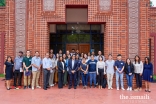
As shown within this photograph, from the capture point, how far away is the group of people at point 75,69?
9445 millimetres

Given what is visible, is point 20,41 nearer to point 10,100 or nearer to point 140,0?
point 10,100

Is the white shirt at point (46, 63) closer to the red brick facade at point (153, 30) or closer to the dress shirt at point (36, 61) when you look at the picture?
the dress shirt at point (36, 61)

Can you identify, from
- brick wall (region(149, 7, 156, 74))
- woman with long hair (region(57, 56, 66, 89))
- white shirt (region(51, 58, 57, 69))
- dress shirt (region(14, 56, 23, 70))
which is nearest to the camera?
dress shirt (region(14, 56, 23, 70))

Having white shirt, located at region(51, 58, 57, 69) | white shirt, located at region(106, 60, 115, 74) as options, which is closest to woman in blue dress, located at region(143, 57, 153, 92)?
white shirt, located at region(106, 60, 115, 74)

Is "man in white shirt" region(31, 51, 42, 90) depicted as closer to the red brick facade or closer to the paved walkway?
the paved walkway

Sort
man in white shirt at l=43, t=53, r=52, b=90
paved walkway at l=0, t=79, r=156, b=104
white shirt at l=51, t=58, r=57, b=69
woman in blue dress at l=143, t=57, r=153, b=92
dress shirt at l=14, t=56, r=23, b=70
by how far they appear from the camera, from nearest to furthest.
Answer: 1. paved walkway at l=0, t=79, r=156, b=104
2. woman in blue dress at l=143, t=57, r=153, b=92
3. man in white shirt at l=43, t=53, r=52, b=90
4. dress shirt at l=14, t=56, r=23, b=70
5. white shirt at l=51, t=58, r=57, b=69

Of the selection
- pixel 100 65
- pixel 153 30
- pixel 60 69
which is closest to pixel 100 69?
pixel 100 65

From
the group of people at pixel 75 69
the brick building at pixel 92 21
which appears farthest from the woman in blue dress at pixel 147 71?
the brick building at pixel 92 21

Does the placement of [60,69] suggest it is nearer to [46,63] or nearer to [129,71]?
[46,63]

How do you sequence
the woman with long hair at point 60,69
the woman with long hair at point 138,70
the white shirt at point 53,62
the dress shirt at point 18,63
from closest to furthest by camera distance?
1. the woman with long hair at point 138,70
2. the dress shirt at point 18,63
3. the woman with long hair at point 60,69
4. the white shirt at point 53,62

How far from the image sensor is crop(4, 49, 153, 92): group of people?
9.45m

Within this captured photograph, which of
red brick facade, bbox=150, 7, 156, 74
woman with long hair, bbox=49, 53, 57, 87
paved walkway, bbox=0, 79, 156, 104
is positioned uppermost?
red brick facade, bbox=150, 7, 156, 74

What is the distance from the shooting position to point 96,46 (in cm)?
1352

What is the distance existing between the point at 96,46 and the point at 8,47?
601cm
